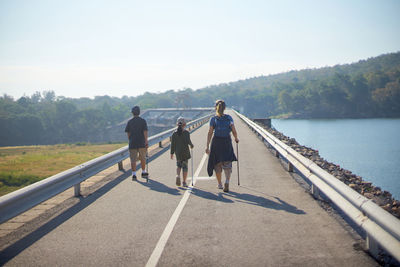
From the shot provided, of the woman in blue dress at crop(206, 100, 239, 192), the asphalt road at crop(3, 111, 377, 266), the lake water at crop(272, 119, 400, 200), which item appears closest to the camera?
the asphalt road at crop(3, 111, 377, 266)

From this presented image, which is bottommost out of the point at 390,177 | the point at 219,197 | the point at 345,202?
the point at 390,177

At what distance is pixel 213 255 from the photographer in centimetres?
452

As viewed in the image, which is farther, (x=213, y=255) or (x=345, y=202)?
(x=345, y=202)

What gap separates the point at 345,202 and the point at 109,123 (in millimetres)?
182881

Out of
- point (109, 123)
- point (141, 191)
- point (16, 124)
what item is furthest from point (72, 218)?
point (109, 123)

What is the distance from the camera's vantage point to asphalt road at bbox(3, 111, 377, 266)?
14.7 ft

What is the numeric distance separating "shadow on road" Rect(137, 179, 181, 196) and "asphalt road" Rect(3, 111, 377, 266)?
2.8 inches

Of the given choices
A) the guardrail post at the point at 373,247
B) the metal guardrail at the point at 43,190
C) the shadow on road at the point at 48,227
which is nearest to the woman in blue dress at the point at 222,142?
the shadow on road at the point at 48,227

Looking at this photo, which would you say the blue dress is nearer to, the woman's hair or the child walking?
the woman's hair

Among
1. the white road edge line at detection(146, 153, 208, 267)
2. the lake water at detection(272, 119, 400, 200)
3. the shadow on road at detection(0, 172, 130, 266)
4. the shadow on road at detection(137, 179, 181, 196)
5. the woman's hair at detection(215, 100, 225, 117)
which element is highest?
the woman's hair at detection(215, 100, 225, 117)

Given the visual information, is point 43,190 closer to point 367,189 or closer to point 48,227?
point 48,227

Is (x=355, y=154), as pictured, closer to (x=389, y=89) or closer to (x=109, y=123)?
(x=389, y=89)

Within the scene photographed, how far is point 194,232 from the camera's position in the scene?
17.8ft

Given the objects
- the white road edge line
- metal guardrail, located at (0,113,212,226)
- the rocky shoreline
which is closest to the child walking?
the white road edge line
